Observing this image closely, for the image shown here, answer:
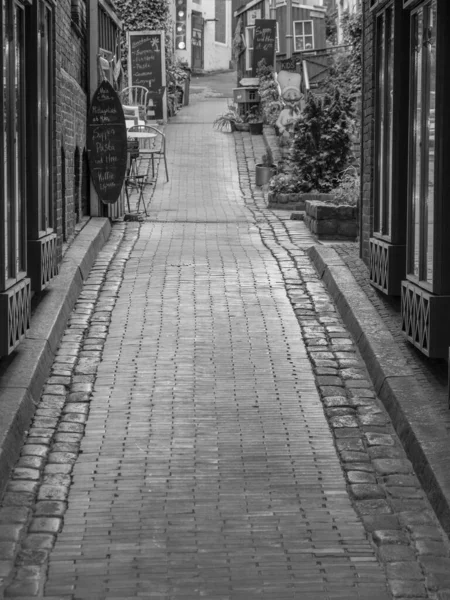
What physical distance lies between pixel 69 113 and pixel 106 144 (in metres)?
1.64

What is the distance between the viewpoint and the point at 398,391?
22.2ft

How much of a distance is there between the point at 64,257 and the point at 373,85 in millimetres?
3177

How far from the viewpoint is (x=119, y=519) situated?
5.29m

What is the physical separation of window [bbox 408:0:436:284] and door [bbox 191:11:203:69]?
44.7m

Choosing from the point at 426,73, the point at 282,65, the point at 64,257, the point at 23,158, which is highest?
the point at 282,65

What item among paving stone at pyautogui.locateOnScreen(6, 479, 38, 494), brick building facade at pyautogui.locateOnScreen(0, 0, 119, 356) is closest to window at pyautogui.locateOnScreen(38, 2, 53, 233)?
brick building facade at pyautogui.locateOnScreen(0, 0, 119, 356)

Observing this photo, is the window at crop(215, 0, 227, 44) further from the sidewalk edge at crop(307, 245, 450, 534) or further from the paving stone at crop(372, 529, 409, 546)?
the paving stone at crop(372, 529, 409, 546)

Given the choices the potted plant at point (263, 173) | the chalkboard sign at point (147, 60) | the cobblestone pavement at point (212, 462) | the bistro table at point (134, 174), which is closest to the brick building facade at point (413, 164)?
the cobblestone pavement at point (212, 462)

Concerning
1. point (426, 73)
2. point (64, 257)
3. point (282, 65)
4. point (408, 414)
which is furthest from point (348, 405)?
point (282, 65)

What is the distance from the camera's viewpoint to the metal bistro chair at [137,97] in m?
24.0

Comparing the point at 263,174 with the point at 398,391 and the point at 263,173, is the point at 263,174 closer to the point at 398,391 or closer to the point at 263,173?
the point at 263,173

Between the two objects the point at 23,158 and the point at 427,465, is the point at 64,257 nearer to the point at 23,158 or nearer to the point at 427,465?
the point at 23,158

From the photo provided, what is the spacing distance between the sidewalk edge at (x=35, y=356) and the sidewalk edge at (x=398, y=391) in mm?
2007

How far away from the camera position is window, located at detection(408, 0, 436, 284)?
720 cm
